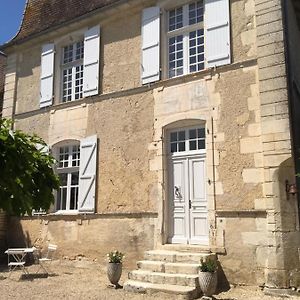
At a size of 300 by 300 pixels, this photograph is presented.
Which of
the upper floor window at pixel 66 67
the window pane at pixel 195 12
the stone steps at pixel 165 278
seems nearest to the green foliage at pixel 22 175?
the stone steps at pixel 165 278

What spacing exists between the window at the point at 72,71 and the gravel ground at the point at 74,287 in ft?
14.0

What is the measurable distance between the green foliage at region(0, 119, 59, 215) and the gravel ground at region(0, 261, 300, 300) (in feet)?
11.3

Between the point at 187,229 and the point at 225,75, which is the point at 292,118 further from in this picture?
the point at 187,229

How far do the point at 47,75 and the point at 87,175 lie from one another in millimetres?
3226

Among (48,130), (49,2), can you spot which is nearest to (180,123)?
(48,130)

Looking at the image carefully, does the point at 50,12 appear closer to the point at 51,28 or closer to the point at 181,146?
the point at 51,28

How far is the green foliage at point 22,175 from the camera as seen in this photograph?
3.18 meters

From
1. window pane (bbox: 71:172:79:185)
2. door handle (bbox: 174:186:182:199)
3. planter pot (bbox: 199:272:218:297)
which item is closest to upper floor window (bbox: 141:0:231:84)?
door handle (bbox: 174:186:182:199)

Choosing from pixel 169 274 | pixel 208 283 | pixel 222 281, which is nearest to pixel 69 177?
pixel 169 274

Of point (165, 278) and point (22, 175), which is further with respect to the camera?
point (165, 278)

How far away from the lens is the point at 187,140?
8445 mm

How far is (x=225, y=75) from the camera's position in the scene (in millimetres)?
7988

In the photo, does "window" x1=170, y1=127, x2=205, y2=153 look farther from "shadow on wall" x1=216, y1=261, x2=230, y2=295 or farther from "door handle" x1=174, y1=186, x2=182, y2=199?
"shadow on wall" x1=216, y1=261, x2=230, y2=295

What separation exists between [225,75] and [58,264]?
5702mm
